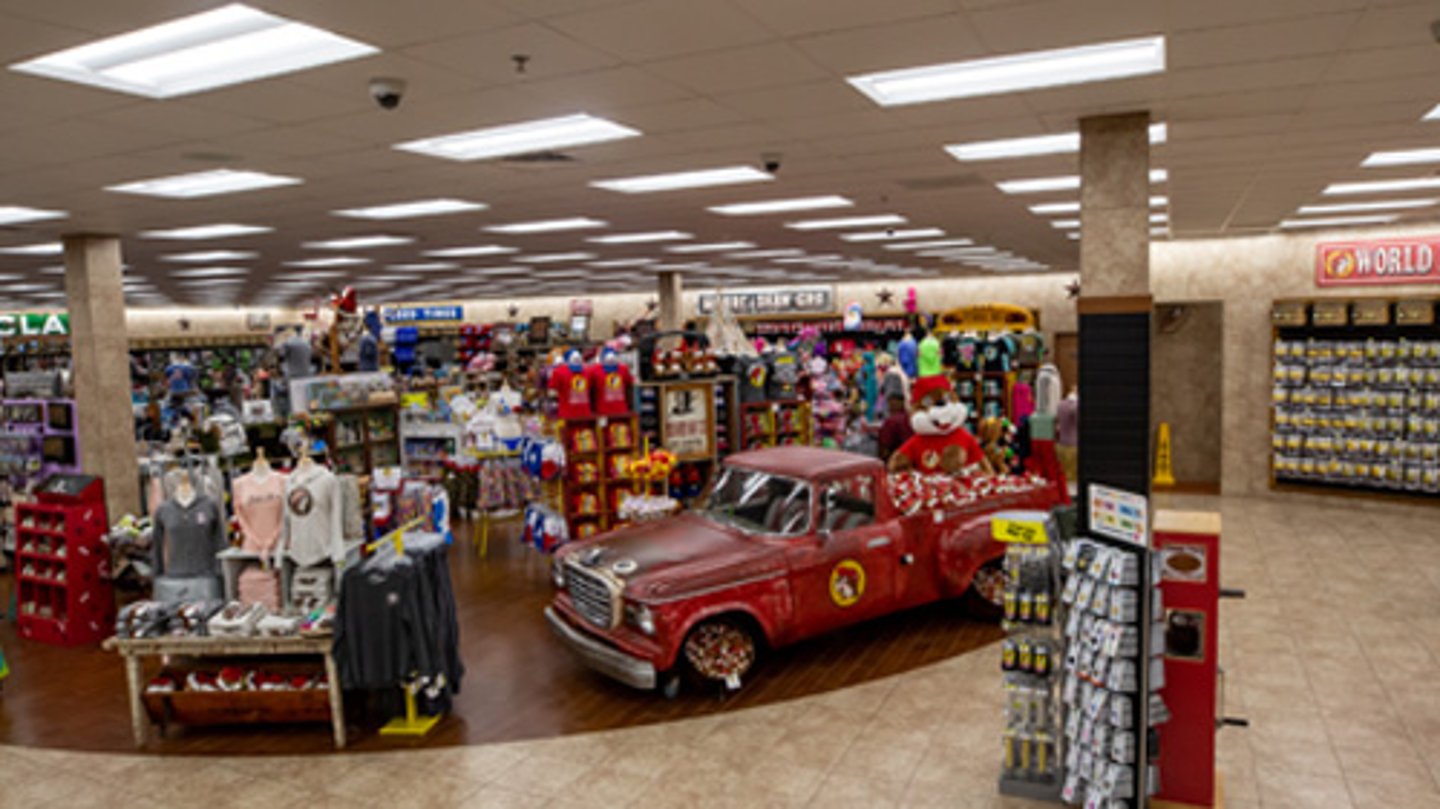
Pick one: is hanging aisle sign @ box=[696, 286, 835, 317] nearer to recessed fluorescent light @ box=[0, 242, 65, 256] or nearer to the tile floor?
recessed fluorescent light @ box=[0, 242, 65, 256]

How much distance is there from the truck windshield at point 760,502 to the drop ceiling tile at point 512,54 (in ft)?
11.0

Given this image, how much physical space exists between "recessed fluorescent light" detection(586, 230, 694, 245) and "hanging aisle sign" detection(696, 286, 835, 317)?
10.3m

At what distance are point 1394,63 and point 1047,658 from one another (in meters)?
3.16

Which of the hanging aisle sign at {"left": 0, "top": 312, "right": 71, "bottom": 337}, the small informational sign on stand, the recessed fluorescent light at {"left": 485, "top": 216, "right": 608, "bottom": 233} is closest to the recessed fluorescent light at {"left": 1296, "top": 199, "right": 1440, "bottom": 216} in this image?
the small informational sign on stand

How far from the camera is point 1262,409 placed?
12039 millimetres

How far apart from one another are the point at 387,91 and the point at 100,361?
262 inches

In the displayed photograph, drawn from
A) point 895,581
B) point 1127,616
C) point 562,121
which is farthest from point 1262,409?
point 562,121

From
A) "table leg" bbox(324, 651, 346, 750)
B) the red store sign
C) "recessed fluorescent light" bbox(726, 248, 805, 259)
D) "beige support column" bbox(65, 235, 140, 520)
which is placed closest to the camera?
"table leg" bbox(324, 651, 346, 750)

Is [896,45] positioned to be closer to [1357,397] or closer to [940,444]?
[940,444]

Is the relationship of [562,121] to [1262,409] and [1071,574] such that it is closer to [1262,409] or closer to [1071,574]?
[1071,574]

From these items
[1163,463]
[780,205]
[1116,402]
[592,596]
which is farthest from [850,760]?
[1163,463]

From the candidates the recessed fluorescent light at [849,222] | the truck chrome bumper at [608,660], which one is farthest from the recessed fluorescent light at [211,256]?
the truck chrome bumper at [608,660]

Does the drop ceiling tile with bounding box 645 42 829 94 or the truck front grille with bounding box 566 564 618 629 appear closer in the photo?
the drop ceiling tile with bounding box 645 42 829 94

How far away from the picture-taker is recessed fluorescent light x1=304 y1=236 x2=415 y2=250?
416 inches
